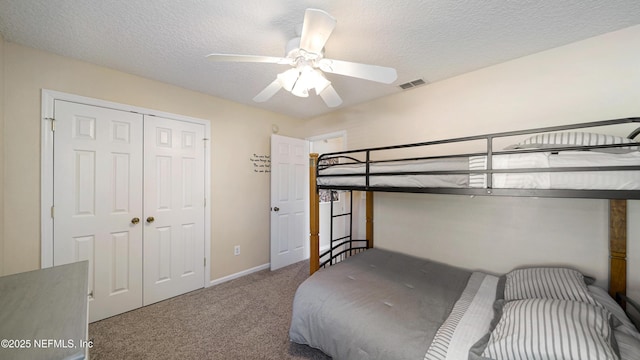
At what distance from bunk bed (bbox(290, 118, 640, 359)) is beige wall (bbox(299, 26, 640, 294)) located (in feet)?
0.52

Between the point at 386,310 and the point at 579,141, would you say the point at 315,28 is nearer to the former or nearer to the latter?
the point at 579,141

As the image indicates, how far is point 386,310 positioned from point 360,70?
149 cm

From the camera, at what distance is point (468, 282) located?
172 centimetres

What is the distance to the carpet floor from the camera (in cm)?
166

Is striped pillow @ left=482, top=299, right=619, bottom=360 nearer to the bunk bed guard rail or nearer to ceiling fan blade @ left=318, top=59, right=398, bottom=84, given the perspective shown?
the bunk bed guard rail

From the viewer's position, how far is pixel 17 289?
3.48 ft

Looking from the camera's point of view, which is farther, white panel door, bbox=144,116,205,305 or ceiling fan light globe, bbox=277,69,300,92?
white panel door, bbox=144,116,205,305

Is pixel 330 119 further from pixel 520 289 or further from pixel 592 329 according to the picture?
pixel 592 329

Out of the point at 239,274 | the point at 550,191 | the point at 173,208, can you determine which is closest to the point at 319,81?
the point at 550,191

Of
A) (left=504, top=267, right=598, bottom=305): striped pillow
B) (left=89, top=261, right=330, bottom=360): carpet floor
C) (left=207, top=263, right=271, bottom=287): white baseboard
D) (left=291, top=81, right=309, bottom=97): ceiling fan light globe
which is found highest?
(left=291, top=81, right=309, bottom=97): ceiling fan light globe

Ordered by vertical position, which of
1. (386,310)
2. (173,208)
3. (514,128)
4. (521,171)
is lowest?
(386,310)

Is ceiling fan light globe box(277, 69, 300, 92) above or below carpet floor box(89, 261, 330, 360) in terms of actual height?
above

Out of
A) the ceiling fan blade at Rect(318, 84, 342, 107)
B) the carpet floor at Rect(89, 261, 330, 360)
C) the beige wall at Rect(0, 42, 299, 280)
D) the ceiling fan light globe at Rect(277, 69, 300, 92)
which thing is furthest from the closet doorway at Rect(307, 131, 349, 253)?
the ceiling fan light globe at Rect(277, 69, 300, 92)

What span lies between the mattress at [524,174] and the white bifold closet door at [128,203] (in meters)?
2.18
